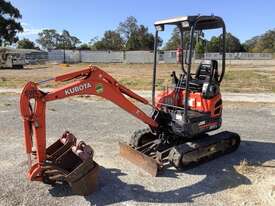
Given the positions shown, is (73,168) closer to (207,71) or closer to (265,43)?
(207,71)

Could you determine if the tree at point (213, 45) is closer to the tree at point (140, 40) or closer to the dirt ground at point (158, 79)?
the dirt ground at point (158, 79)

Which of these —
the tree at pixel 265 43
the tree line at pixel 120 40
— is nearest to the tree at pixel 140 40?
the tree line at pixel 120 40

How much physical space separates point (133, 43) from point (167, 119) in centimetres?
9062

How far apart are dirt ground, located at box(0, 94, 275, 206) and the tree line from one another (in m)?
2.34

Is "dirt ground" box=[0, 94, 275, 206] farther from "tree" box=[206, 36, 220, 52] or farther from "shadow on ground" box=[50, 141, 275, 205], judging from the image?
"tree" box=[206, 36, 220, 52]

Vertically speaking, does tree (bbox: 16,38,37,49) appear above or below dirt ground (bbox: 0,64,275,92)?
above

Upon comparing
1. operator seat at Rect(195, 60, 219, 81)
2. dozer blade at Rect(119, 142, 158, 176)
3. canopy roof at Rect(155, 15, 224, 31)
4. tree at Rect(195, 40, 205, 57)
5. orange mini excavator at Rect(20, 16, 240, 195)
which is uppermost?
canopy roof at Rect(155, 15, 224, 31)

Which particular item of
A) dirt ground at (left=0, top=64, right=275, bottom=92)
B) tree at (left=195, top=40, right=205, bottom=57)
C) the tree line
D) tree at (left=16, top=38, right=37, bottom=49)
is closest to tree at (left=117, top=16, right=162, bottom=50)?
the tree line

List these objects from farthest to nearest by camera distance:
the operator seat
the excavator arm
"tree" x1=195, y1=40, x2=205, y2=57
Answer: "tree" x1=195, y1=40, x2=205, y2=57 → the operator seat → the excavator arm

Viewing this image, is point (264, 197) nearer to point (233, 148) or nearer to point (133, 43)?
point (233, 148)

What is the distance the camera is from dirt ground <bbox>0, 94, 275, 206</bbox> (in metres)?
5.72

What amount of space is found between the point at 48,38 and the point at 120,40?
4476 centimetres

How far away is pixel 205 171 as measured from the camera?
6.96 metres

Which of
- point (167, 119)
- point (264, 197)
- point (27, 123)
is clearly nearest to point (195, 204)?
point (264, 197)
